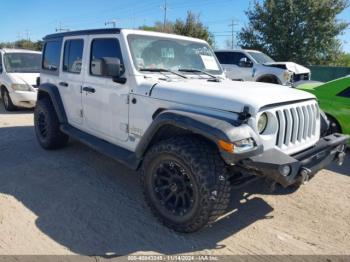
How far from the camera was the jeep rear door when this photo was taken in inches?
197

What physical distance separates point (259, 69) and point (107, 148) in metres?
9.48

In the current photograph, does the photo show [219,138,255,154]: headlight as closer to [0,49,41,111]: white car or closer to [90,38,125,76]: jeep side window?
[90,38,125,76]: jeep side window

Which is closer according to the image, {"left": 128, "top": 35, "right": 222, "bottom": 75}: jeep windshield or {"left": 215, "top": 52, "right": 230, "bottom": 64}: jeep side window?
{"left": 128, "top": 35, "right": 222, "bottom": 75}: jeep windshield

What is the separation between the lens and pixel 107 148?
437 cm

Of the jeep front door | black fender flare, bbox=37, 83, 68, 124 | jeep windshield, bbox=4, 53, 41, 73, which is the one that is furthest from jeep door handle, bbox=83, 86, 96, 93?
jeep windshield, bbox=4, 53, 41, 73

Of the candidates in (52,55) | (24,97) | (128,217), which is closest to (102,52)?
(52,55)

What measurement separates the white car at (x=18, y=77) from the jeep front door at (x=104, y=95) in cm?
543

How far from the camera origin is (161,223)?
3518mm

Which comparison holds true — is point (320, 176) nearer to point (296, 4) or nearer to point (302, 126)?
point (302, 126)

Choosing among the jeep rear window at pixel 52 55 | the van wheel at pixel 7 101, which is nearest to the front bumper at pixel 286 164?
the jeep rear window at pixel 52 55

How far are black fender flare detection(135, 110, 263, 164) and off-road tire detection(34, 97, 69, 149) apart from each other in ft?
8.88

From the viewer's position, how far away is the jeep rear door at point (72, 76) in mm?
5004

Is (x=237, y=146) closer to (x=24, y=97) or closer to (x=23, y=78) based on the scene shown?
(x=24, y=97)

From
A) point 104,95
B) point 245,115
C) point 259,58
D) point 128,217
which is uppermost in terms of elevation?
point 259,58
